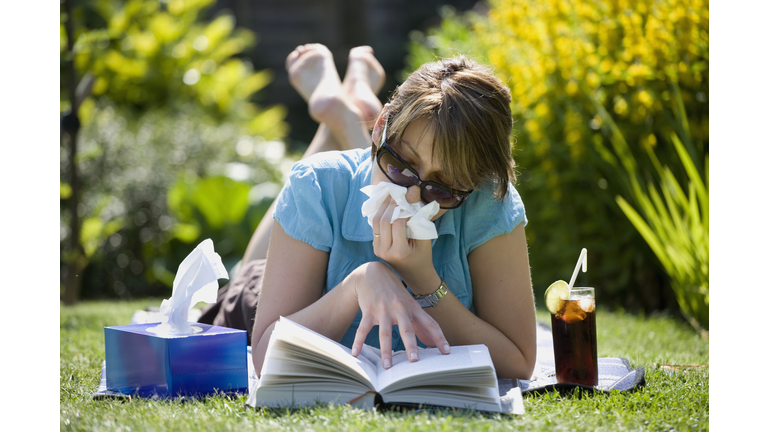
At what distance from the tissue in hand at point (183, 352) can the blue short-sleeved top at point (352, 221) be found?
10.4 inches

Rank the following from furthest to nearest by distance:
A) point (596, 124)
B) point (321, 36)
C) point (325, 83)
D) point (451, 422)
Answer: point (321, 36) < point (596, 124) < point (325, 83) < point (451, 422)

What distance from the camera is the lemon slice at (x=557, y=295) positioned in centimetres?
157

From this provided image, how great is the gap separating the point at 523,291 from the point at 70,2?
338cm

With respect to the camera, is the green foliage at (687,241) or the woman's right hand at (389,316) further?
the green foliage at (687,241)

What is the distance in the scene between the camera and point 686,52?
334 centimetres

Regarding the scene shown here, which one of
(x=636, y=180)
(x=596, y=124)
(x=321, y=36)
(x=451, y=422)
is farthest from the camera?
(x=321, y=36)

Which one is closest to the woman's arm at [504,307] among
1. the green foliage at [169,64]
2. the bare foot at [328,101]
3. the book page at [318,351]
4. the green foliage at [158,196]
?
the book page at [318,351]

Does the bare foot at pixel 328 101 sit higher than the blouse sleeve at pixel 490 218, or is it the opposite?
the bare foot at pixel 328 101

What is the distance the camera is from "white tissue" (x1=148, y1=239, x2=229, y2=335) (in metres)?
1.57

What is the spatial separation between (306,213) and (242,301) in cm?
68

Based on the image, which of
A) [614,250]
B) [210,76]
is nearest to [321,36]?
[210,76]

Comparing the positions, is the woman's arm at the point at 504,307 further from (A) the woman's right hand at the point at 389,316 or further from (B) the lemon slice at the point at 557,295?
(A) the woman's right hand at the point at 389,316

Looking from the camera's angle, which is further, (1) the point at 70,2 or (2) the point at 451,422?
(1) the point at 70,2
